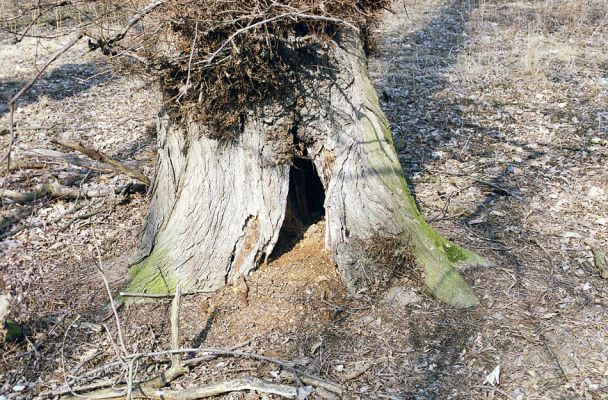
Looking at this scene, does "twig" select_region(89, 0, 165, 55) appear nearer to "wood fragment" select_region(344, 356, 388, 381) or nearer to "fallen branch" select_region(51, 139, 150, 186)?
"fallen branch" select_region(51, 139, 150, 186)

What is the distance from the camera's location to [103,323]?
152 inches

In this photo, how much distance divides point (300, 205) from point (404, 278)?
0.99 m

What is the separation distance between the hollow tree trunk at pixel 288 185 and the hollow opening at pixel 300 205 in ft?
0.75

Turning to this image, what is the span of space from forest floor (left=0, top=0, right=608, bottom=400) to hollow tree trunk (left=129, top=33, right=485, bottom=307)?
0.60 ft

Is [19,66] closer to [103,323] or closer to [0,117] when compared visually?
[0,117]

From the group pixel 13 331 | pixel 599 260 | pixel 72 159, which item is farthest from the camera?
pixel 72 159

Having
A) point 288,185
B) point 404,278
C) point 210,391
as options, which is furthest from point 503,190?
point 210,391

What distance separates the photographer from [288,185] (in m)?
3.90

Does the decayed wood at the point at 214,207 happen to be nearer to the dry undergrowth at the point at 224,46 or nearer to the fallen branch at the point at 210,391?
the dry undergrowth at the point at 224,46

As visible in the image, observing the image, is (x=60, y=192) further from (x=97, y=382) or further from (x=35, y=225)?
(x=97, y=382)

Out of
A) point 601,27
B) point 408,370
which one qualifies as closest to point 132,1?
point 408,370

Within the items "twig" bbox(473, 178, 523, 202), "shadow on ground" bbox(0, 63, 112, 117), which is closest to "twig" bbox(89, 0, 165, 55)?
"twig" bbox(473, 178, 523, 202)

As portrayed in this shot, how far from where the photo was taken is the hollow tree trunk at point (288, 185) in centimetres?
378

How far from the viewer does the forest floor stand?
133 inches
